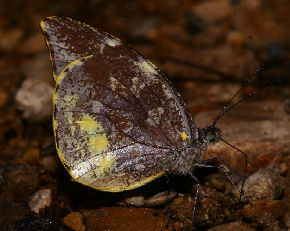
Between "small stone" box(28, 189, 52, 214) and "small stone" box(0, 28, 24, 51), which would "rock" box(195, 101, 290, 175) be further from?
"small stone" box(0, 28, 24, 51)

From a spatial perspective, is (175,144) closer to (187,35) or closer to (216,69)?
(216,69)

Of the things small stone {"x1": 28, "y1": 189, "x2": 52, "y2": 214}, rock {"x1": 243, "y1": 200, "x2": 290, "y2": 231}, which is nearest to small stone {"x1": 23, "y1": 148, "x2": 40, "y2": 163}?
small stone {"x1": 28, "y1": 189, "x2": 52, "y2": 214}

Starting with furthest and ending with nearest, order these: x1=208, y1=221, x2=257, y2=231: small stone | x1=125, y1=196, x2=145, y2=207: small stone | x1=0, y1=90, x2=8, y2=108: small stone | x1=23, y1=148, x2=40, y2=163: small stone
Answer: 1. x1=0, y1=90, x2=8, y2=108: small stone
2. x1=23, y1=148, x2=40, y2=163: small stone
3. x1=125, y1=196, x2=145, y2=207: small stone
4. x1=208, y1=221, x2=257, y2=231: small stone

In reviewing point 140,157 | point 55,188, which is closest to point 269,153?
point 140,157

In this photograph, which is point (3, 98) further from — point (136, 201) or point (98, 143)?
Result: point (136, 201)

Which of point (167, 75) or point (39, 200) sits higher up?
point (167, 75)

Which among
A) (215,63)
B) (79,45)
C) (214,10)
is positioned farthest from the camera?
(214,10)

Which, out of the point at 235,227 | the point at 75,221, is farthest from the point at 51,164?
the point at 235,227

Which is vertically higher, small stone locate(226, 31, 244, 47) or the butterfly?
the butterfly
